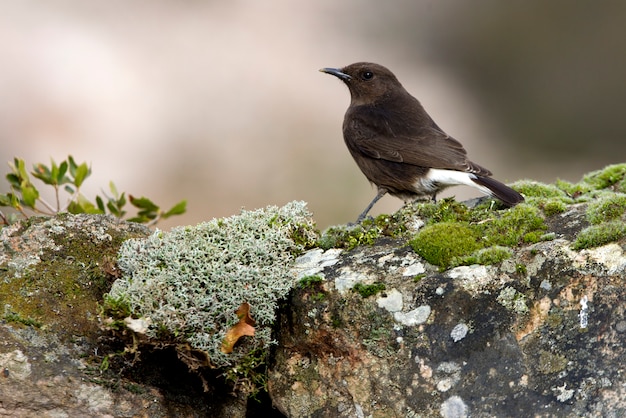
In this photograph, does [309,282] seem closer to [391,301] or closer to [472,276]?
[391,301]

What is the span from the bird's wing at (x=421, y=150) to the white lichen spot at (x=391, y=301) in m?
2.76

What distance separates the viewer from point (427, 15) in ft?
54.0

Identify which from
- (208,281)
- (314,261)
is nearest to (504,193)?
(314,261)

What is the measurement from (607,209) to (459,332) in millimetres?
1286

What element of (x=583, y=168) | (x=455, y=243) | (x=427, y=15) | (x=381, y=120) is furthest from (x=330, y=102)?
(x=455, y=243)

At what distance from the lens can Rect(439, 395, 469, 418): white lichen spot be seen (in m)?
3.70

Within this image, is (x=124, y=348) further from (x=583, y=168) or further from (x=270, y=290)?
(x=583, y=168)

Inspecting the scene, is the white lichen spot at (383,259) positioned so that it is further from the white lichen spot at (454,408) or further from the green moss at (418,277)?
the white lichen spot at (454,408)

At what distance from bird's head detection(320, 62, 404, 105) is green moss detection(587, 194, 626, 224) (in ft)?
12.7

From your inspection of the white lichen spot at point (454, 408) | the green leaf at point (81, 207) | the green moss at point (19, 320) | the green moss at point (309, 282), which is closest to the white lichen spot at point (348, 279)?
the green moss at point (309, 282)

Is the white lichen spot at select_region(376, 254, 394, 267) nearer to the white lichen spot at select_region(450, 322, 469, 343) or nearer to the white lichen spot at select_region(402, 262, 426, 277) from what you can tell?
the white lichen spot at select_region(402, 262, 426, 277)

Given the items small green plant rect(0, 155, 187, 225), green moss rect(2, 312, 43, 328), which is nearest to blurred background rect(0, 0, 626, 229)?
small green plant rect(0, 155, 187, 225)

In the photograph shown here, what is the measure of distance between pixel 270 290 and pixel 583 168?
11.8 meters

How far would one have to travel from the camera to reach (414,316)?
157 inches
